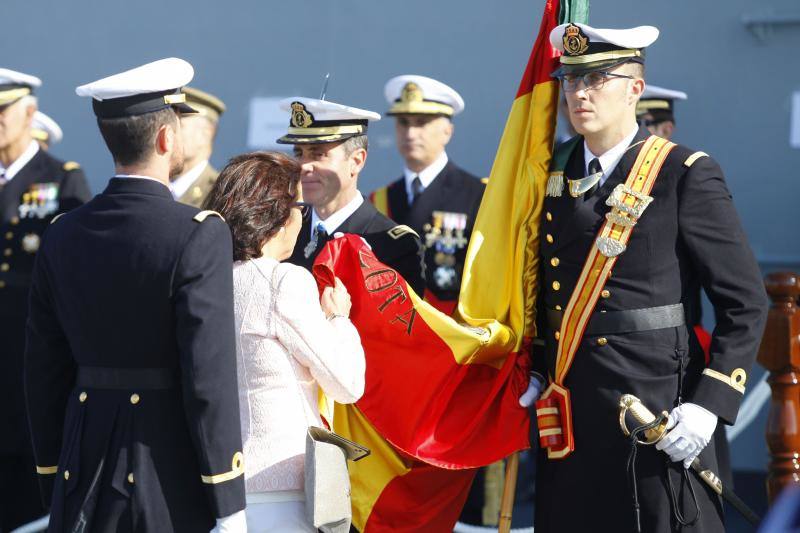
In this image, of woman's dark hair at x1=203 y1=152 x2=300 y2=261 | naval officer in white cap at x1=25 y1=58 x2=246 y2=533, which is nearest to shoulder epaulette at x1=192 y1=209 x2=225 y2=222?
naval officer in white cap at x1=25 y1=58 x2=246 y2=533

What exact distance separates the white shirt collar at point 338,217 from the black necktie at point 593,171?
1.02m

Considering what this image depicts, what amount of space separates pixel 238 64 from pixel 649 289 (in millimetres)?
4523

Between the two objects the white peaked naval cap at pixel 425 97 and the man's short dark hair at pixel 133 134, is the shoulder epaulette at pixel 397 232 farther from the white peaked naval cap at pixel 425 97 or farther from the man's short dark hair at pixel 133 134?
the white peaked naval cap at pixel 425 97

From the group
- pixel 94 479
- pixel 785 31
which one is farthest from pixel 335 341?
pixel 785 31

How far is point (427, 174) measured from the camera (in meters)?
6.04

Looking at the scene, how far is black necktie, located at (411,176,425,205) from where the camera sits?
602 cm

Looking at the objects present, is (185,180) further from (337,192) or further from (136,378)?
(136,378)

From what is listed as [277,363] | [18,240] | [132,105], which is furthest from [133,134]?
[18,240]

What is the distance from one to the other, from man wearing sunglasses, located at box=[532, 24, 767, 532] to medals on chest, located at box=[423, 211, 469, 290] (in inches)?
74.7

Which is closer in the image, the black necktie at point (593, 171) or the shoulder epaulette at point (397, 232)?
the black necktie at point (593, 171)

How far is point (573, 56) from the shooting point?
378 cm

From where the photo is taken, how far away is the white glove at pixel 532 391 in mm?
3990

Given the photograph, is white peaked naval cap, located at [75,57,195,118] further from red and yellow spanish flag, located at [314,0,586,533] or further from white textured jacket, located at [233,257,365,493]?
red and yellow spanish flag, located at [314,0,586,533]

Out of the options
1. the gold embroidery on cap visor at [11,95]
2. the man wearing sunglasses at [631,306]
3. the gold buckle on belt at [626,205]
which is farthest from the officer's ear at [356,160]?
the gold embroidery on cap visor at [11,95]
